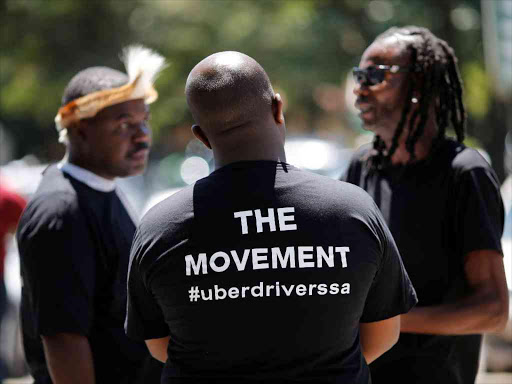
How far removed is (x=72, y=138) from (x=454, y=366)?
1.93 m

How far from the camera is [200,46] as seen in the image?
17.2m

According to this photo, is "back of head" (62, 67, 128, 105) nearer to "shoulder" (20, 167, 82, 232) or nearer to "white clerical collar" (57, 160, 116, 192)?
"white clerical collar" (57, 160, 116, 192)

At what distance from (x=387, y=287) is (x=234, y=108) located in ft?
2.39

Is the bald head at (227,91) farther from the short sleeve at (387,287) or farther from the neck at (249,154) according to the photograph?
the short sleeve at (387,287)

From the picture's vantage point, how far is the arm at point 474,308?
2.93 meters

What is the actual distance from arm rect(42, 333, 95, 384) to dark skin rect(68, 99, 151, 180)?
0.81 meters

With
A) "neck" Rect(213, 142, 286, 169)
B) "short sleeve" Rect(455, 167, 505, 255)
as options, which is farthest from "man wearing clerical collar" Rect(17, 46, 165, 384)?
"short sleeve" Rect(455, 167, 505, 255)

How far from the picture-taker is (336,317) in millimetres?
2252

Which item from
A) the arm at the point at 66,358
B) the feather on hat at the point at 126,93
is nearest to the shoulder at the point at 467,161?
the feather on hat at the point at 126,93

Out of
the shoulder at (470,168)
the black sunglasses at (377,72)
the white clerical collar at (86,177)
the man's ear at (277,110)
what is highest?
the man's ear at (277,110)

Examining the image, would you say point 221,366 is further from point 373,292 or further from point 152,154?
point 152,154

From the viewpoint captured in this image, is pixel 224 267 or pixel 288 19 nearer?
pixel 224 267

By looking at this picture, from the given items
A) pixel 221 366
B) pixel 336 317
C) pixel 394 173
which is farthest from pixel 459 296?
pixel 221 366

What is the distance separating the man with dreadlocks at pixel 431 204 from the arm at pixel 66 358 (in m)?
1.17
